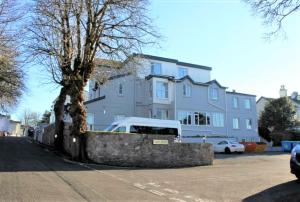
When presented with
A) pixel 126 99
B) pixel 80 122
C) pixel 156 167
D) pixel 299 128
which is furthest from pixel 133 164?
pixel 299 128

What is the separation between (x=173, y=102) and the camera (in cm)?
4175

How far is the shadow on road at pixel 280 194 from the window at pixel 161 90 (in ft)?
98.3

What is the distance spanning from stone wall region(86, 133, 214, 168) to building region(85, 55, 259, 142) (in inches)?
709

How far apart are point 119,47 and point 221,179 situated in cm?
1140

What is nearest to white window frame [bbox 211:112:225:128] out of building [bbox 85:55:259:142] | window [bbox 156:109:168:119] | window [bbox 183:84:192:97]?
building [bbox 85:55:259:142]

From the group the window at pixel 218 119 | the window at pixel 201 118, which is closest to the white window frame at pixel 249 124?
the window at pixel 218 119

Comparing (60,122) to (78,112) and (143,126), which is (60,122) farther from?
(78,112)

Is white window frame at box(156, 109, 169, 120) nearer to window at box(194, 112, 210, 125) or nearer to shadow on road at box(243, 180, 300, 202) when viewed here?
window at box(194, 112, 210, 125)

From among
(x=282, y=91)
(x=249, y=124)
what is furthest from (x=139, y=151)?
(x=282, y=91)

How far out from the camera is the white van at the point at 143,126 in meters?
28.0

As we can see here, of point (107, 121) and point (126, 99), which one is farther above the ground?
point (126, 99)

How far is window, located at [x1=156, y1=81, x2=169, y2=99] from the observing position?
41503mm

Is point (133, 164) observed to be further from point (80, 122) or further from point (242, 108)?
point (242, 108)

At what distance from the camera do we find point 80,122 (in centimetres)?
2083
